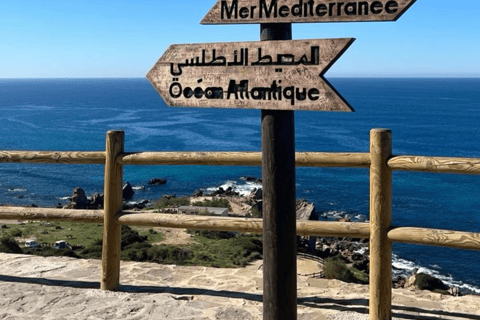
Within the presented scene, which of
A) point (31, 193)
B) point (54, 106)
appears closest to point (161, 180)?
point (31, 193)

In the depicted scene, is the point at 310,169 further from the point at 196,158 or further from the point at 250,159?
the point at 250,159

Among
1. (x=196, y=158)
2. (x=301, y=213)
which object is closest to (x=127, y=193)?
(x=301, y=213)

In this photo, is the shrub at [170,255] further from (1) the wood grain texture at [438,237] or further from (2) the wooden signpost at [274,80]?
(2) the wooden signpost at [274,80]

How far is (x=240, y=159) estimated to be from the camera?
4.96 metres

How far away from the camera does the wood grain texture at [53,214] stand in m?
5.51

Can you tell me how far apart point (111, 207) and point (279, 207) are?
2.46 meters

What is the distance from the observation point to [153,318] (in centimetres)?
479

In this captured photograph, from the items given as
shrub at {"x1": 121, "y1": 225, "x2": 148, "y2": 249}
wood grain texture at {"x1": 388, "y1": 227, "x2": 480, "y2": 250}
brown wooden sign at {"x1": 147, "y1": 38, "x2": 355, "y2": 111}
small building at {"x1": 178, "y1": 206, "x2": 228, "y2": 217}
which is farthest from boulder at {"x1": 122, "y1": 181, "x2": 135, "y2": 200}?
brown wooden sign at {"x1": 147, "y1": 38, "x2": 355, "y2": 111}

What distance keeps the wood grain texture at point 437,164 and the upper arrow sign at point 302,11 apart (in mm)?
1705

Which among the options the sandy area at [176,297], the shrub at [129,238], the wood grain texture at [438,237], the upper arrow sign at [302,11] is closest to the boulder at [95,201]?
the shrub at [129,238]

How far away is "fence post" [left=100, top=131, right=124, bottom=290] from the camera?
5.36 meters

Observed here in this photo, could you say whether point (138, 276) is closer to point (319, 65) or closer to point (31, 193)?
point (319, 65)

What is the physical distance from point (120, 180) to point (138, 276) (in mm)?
1135

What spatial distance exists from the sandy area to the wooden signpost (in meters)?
1.60
